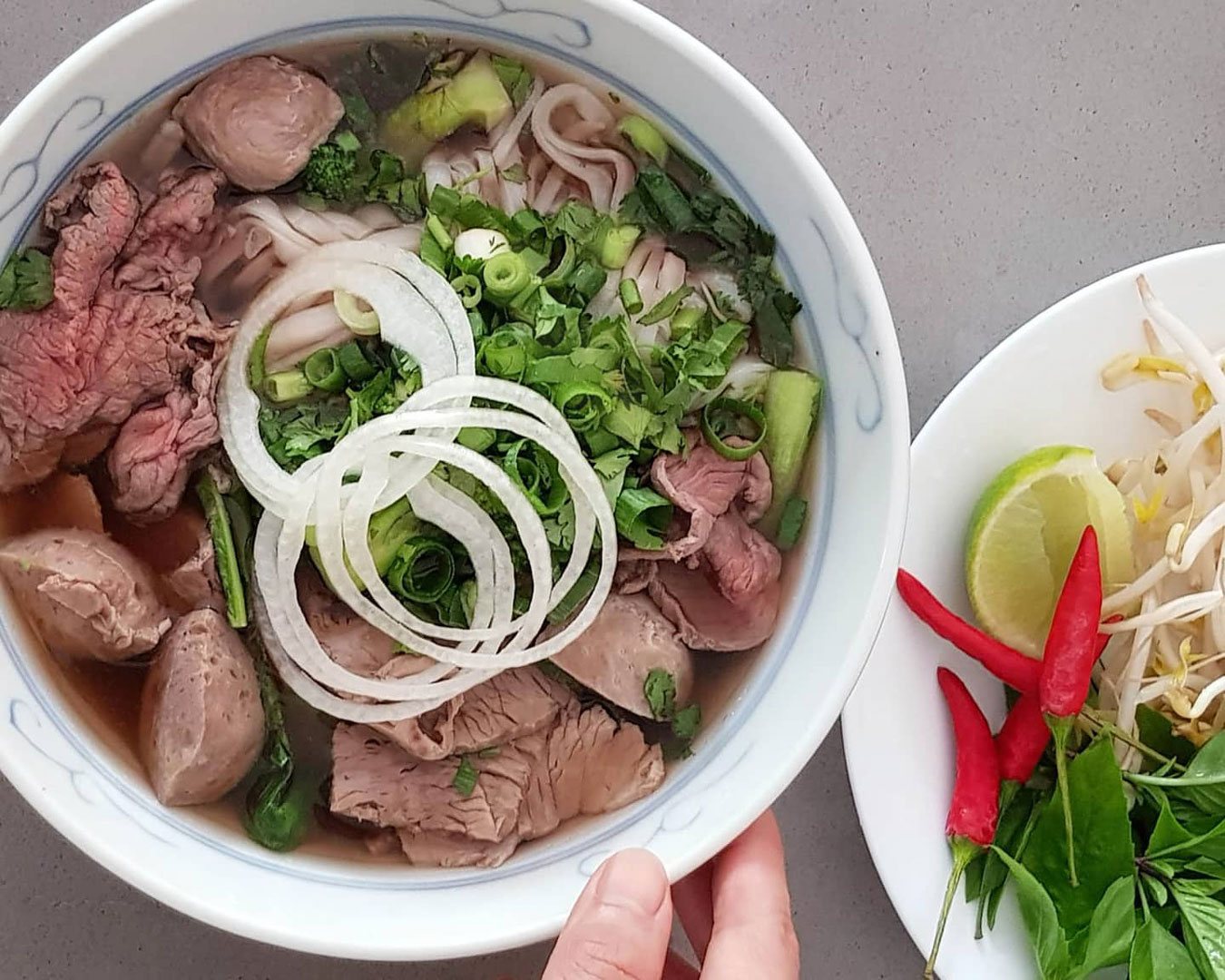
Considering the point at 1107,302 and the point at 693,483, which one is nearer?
the point at 693,483

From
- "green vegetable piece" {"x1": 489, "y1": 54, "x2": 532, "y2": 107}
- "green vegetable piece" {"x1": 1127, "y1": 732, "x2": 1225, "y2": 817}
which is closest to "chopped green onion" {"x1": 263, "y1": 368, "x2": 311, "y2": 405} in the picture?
"green vegetable piece" {"x1": 489, "y1": 54, "x2": 532, "y2": 107}

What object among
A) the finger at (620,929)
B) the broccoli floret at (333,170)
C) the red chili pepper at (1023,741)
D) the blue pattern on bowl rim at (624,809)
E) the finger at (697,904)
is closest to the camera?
the finger at (620,929)

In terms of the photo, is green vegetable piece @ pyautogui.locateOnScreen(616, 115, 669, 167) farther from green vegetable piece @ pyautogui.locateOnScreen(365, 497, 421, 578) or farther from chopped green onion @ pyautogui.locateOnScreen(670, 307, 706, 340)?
green vegetable piece @ pyautogui.locateOnScreen(365, 497, 421, 578)

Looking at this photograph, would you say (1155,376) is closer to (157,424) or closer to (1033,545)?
(1033,545)

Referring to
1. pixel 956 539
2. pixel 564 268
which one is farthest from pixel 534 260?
pixel 956 539

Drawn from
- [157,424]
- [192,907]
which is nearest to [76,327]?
[157,424]

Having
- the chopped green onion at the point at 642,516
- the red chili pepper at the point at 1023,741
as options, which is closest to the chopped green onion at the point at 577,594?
the chopped green onion at the point at 642,516

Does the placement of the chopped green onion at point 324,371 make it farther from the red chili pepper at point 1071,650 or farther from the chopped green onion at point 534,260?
the red chili pepper at point 1071,650
